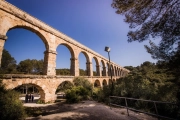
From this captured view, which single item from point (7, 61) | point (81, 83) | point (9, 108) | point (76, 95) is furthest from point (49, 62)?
point (7, 61)

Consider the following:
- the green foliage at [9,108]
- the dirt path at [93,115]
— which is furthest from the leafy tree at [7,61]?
the dirt path at [93,115]

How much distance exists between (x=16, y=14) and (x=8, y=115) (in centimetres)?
742

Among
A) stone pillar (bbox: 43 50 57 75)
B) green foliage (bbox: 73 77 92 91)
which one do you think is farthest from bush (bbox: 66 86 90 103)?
stone pillar (bbox: 43 50 57 75)

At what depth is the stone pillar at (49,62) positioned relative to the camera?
1011 centimetres

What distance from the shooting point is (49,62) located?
10359mm

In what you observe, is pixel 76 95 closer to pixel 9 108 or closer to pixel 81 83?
pixel 81 83

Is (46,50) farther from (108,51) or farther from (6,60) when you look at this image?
(6,60)

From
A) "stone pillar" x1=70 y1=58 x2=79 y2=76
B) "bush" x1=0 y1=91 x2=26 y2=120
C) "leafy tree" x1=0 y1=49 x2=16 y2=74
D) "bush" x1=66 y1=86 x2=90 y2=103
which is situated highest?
"leafy tree" x1=0 y1=49 x2=16 y2=74

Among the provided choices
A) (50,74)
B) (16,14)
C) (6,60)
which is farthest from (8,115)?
(6,60)

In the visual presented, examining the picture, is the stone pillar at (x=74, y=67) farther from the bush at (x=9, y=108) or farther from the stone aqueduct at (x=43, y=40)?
the bush at (x=9, y=108)

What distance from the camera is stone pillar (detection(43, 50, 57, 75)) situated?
33.2 feet

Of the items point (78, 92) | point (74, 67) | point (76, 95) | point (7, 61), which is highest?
point (7, 61)

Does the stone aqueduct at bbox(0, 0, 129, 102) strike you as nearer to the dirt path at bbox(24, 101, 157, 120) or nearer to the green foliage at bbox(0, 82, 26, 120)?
the green foliage at bbox(0, 82, 26, 120)

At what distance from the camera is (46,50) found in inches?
416
